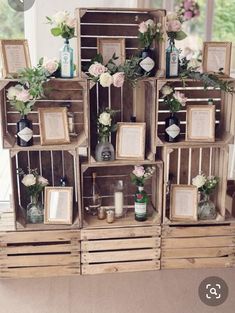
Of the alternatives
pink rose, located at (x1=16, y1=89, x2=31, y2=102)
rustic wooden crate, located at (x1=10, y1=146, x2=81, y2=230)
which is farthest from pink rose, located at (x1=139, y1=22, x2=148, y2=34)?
rustic wooden crate, located at (x1=10, y1=146, x2=81, y2=230)

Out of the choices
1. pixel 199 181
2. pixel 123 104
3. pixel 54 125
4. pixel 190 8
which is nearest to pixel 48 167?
pixel 54 125

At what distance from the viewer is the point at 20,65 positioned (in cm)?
256

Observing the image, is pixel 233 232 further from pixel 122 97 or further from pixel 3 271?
pixel 3 271

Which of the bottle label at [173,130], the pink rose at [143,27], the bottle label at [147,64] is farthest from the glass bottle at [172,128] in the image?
the pink rose at [143,27]

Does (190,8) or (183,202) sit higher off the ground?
(190,8)

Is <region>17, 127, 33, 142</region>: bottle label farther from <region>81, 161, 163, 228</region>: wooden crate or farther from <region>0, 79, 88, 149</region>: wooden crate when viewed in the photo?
<region>81, 161, 163, 228</region>: wooden crate

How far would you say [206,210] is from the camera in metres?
2.84

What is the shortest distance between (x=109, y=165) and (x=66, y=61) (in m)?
0.65

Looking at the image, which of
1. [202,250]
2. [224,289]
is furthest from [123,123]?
[224,289]

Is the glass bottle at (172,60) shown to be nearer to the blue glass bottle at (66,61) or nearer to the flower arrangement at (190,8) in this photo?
the blue glass bottle at (66,61)

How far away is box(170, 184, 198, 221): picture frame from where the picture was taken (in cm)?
279

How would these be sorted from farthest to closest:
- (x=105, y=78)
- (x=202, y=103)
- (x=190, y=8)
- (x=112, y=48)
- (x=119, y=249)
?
(x=190, y=8) → (x=202, y=103) → (x=119, y=249) → (x=112, y=48) → (x=105, y=78)

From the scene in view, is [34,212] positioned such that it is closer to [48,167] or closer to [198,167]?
[48,167]

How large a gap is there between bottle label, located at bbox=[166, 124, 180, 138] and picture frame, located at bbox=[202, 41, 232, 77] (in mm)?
391
